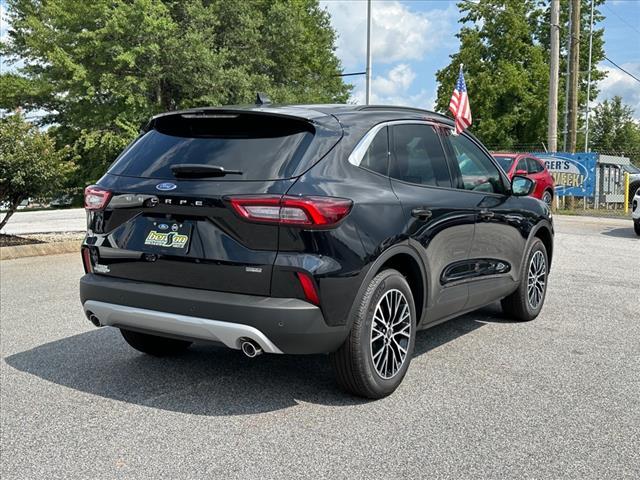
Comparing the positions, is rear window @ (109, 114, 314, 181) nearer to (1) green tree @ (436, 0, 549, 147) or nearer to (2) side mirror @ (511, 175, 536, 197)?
(2) side mirror @ (511, 175, 536, 197)

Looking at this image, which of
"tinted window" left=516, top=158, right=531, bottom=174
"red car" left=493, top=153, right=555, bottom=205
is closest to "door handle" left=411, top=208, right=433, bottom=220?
"red car" left=493, top=153, right=555, bottom=205

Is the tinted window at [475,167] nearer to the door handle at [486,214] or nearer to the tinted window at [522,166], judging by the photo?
the door handle at [486,214]

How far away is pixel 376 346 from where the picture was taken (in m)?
4.07

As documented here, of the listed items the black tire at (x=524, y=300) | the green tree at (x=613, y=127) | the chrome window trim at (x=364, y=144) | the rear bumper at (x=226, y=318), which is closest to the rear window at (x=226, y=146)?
the chrome window trim at (x=364, y=144)

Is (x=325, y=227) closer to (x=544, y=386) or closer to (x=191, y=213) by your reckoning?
(x=191, y=213)

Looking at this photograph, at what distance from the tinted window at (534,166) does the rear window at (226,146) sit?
48.2 ft

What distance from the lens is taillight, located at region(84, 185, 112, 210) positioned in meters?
4.17

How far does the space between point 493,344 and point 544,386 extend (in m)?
1.04

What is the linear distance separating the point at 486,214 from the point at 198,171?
2421 mm

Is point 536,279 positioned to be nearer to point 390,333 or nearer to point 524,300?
point 524,300

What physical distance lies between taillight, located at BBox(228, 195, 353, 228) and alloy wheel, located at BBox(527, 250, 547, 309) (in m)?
3.06

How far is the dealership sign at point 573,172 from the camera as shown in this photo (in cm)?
2128

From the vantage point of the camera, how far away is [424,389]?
4.27m

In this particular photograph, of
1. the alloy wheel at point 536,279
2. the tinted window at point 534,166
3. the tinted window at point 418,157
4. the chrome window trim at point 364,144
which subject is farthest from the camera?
the tinted window at point 534,166
